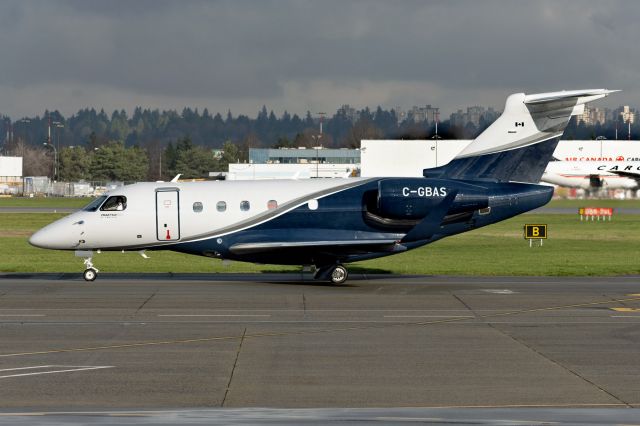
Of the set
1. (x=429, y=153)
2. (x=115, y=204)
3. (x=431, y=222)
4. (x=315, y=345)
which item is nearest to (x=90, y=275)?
(x=115, y=204)

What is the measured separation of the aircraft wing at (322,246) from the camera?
104ft

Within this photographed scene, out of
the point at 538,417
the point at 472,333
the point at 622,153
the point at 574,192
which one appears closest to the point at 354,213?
the point at 472,333

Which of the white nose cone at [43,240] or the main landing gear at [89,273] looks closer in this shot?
the white nose cone at [43,240]

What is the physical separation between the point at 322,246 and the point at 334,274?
1.46m

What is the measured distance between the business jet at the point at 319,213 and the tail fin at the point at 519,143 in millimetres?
44

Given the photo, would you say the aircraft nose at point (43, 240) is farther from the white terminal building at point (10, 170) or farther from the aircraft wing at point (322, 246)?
the white terminal building at point (10, 170)

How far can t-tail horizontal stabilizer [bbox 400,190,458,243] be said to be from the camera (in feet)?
Result: 104

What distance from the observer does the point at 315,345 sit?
68.1 ft

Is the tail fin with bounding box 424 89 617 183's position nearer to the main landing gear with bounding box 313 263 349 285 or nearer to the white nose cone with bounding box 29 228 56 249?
the main landing gear with bounding box 313 263 349 285

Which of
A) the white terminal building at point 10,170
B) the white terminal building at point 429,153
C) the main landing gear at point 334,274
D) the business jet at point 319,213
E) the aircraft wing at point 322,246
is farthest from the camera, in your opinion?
the white terminal building at point 10,170

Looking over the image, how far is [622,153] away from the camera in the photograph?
110 m

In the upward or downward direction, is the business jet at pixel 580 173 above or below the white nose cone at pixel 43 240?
above

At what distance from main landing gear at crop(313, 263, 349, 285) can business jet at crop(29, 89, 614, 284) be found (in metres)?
0.03

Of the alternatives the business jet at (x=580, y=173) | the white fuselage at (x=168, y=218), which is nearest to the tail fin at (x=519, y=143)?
the white fuselage at (x=168, y=218)
